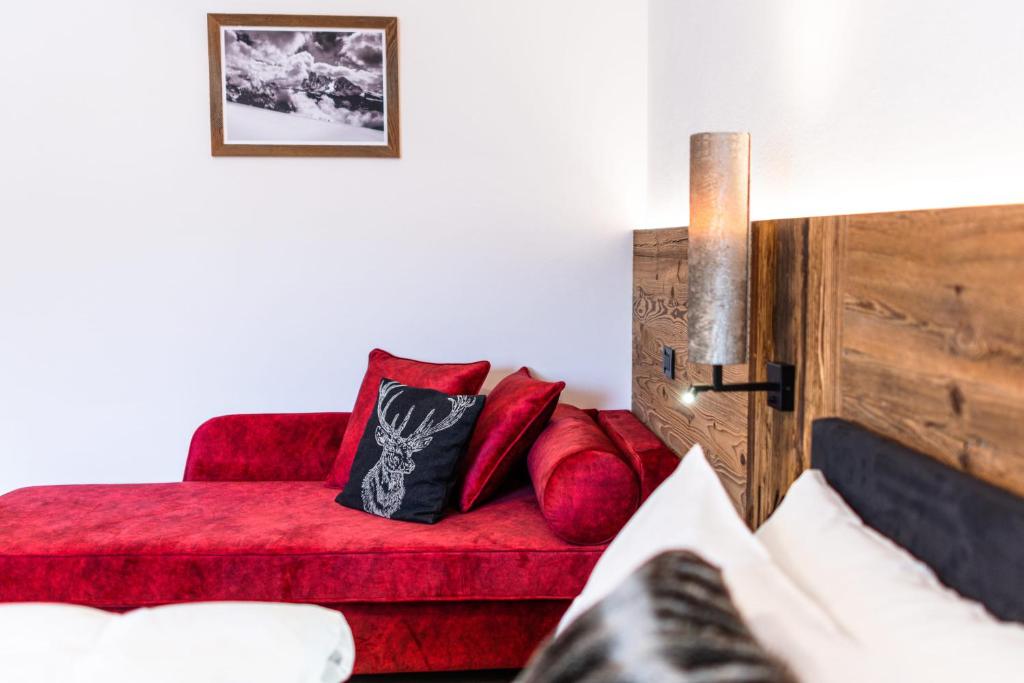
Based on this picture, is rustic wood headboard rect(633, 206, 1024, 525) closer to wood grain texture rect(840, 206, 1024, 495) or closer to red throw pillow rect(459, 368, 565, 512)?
wood grain texture rect(840, 206, 1024, 495)

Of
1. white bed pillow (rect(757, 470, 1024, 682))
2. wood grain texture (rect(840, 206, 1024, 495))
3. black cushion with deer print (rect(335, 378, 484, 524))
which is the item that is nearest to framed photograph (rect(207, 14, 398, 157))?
black cushion with deer print (rect(335, 378, 484, 524))

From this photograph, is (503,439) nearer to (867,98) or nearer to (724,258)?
(724,258)

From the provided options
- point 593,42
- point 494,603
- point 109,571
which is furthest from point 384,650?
point 593,42

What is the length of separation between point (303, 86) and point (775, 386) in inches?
88.6

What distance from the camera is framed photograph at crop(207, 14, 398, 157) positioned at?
348 cm

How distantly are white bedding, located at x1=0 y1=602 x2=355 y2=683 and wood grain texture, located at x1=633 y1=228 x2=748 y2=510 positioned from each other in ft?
4.22

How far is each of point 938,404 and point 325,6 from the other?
110 inches

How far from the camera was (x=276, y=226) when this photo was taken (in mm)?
3553

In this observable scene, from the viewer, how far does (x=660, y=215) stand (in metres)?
3.37

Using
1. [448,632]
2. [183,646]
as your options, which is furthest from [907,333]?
[448,632]

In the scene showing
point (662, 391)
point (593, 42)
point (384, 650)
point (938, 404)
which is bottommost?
point (384, 650)

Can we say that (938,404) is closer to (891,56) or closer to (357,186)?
(891,56)

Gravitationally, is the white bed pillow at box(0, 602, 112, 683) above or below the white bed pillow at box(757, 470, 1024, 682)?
below

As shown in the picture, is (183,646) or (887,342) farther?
(887,342)
